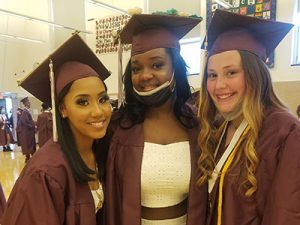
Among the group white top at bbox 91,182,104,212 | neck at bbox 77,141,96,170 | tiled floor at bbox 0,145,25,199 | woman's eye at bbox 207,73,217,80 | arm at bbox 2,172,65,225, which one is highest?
woman's eye at bbox 207,73,217,80

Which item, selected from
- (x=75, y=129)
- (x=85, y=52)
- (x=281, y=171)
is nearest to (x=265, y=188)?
(x=281, y=171)

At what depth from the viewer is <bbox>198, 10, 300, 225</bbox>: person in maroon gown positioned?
3.86ft

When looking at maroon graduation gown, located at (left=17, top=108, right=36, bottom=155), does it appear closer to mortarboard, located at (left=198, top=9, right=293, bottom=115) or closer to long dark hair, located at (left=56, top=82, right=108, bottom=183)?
long dark hair, located at (left=56, top=82, right=108, bottom=183)

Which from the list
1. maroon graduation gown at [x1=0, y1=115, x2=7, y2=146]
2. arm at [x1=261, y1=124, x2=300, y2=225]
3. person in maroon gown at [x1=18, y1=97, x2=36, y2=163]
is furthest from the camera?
maroon graduation gown at [x1=0, y1=115, x2=7, y2=146]

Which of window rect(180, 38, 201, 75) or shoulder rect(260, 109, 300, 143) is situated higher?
window rect(180, 38, 201, 75)

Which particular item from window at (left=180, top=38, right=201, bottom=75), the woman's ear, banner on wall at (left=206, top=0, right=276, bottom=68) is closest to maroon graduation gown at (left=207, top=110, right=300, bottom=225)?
the woman's ear

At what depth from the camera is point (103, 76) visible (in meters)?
1.64

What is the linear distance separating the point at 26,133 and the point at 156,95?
24.1ft

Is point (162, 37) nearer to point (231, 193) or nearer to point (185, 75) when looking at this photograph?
point (185, 75)

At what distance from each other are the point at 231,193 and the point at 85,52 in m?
0.95

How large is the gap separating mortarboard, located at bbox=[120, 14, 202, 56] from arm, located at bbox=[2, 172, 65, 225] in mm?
802

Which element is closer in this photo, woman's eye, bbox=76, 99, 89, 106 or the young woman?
woman's eye, bbox=76, 99, 89, 106

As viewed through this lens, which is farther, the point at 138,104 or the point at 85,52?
the point at 138,104

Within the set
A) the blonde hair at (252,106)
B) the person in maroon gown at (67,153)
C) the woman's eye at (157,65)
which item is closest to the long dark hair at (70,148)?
the person in maroon gown at (67,153)
